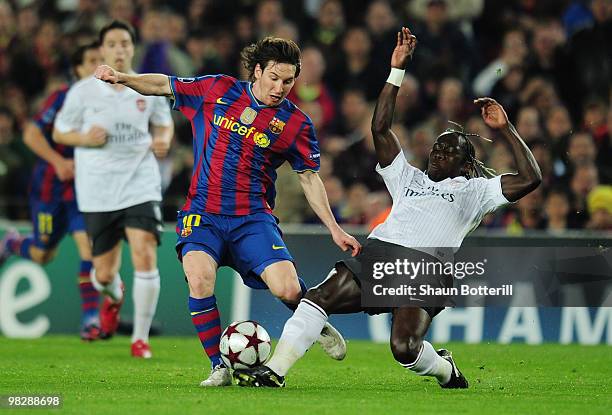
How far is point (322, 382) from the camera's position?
8.98 meters

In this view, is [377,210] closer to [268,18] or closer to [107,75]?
[268,18]

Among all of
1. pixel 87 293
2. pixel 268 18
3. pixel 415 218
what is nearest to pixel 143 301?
pixel 87 293

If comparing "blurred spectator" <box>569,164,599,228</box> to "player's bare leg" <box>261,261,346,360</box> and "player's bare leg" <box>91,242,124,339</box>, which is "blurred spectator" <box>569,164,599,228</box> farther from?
"player's bare leg" <box>261,261,346,360</box>

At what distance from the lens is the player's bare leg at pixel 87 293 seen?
12773mm

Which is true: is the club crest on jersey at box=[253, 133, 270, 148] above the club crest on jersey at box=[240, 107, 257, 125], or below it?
below

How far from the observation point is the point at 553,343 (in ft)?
43.1

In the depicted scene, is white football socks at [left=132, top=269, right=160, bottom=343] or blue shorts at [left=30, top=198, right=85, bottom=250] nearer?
white football socks at [left=132, top=269, right=160, bottom=343]

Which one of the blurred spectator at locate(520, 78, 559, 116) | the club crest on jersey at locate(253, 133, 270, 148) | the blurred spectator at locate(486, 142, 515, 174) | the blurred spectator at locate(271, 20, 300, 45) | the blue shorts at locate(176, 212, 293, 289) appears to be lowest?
the blurred spectator at locate(486, 142, 515, 174)

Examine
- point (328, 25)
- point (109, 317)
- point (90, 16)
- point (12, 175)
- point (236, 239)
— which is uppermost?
point (328, 25)

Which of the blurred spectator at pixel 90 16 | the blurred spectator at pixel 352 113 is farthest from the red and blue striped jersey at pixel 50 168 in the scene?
the blurred spectator at pixel 90 16

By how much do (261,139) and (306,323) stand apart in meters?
1.33

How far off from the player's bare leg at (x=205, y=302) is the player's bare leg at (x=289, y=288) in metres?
0.38

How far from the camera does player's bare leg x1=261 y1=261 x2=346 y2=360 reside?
8.55 meters

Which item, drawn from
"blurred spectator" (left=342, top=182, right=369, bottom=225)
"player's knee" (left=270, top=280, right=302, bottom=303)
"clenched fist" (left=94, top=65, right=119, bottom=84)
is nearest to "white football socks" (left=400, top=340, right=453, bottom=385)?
"player's knee" (left=270, top=280, right=302, bottom=303)
